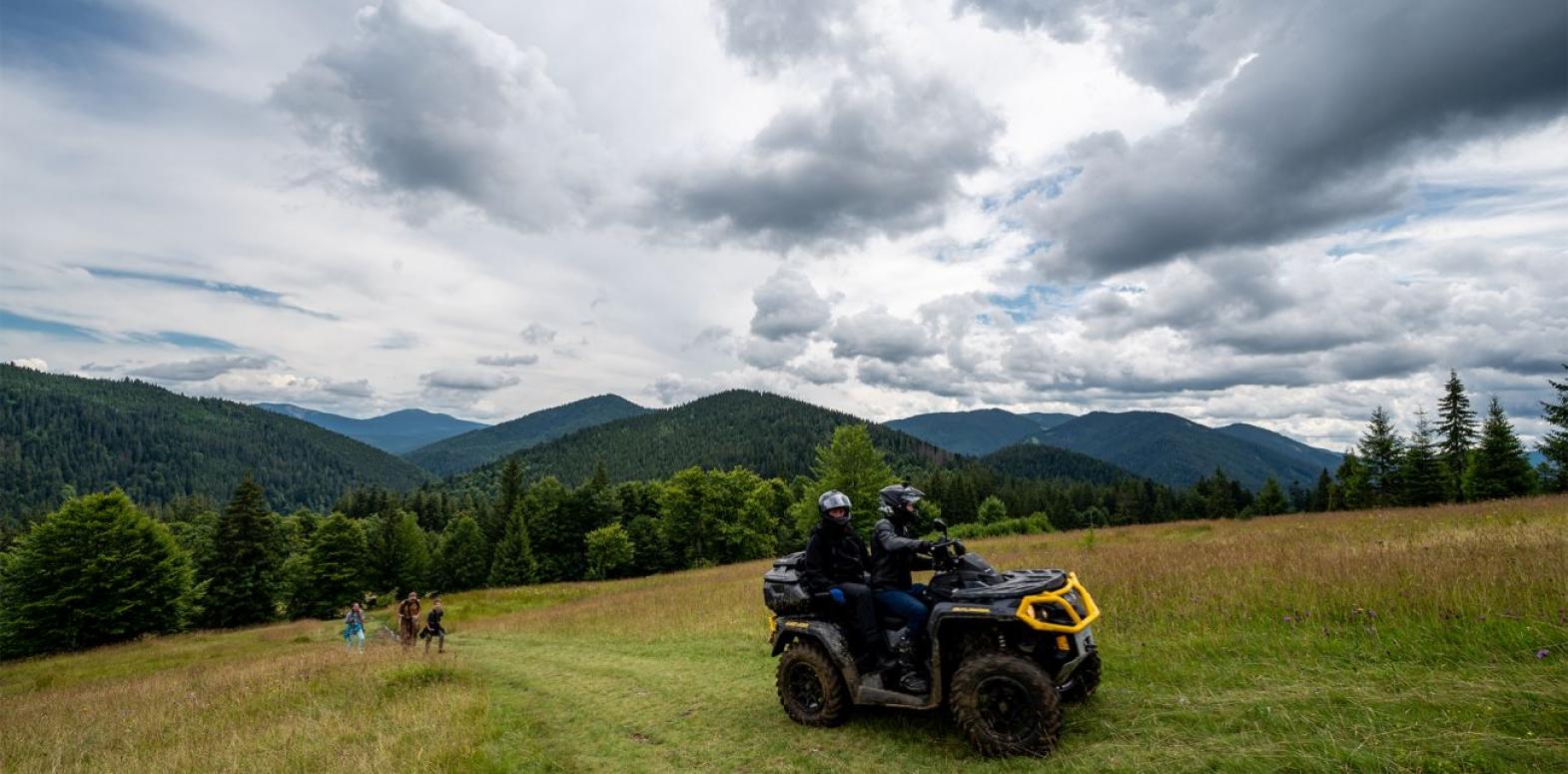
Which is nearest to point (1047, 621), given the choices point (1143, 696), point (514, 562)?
point (1143, 696)

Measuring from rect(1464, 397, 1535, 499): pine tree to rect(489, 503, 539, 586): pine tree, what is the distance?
2748 inches

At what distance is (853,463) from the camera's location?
36688 millimetres

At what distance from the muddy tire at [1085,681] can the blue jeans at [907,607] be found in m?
1.60

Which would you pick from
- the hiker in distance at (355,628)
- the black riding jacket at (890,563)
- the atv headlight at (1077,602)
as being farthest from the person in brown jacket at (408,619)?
the atv headlight at (1077,602)

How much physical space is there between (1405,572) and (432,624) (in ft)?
69.6

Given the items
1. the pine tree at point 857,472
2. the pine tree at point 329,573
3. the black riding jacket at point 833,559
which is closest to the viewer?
the black riding jacket at point 833,559

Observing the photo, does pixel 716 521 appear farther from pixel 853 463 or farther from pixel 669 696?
pixel 669 696

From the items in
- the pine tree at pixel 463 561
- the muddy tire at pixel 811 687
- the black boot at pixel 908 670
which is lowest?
the pine tree at pixel 463 561

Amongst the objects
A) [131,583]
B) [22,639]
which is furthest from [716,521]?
[22,639]

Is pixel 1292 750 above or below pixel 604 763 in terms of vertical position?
above

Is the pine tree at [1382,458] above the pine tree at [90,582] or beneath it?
above

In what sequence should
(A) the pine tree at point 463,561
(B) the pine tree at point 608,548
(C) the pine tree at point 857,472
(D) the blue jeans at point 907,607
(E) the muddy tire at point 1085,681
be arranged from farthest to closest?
(A) the pine tree at point 463,561 → (B) the pine tree at point 608,548 → (C) the pine tree at point 857,472 → (D) the blue jeans at point 907,607 → (E) the muddy tire at point 1085,681

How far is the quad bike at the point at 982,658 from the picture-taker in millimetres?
5824

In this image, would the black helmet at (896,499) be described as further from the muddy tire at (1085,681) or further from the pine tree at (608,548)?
the pine tree at (608,548)
